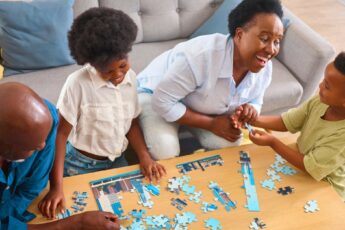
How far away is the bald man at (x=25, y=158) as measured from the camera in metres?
1.12

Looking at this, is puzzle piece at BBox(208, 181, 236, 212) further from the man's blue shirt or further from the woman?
the man's blue shirt

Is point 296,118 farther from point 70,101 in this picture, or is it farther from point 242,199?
point 70,101

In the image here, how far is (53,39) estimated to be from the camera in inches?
97.3

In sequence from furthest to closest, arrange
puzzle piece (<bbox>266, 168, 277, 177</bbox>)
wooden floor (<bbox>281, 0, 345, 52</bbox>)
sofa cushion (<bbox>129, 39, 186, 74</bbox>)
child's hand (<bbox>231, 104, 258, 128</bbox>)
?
wooden floor (<bbox>281, 0, 345, 52</bbox>)
sofa cushion (<bbox>129, 39, 186, 74</bbox>)
child's hand (<bbox>231, 104, 258, 128</bbox>)
puzzle piece (<bbox>266, 168, 277, 177</bbox>)

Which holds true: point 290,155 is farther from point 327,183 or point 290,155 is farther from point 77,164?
point 77,164

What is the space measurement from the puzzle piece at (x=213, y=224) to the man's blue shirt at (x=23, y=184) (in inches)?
23.8

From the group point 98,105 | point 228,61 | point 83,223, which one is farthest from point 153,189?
point 228,61

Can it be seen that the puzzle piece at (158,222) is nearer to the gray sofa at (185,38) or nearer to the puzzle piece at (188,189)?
the puzzle piece at (188,189)

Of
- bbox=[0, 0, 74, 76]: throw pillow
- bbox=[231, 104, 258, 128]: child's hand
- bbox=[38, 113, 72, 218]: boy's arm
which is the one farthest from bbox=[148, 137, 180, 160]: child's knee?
bbox=[0, 0, 74, 76]: throw pillow

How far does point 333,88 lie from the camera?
1.59m

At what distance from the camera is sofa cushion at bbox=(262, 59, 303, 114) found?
2.59 metres

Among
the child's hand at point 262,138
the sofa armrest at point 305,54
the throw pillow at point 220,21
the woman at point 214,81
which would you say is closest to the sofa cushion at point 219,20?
the throw pillow at point 220,21

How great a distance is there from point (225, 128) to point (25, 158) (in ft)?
3.26

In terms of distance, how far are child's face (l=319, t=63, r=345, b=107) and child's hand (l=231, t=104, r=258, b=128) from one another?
0.38 m
